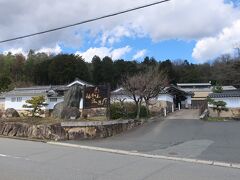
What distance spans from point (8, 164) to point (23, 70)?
7782cm

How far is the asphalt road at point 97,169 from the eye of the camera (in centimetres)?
912

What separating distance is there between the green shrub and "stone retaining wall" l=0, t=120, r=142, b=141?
12.5ft

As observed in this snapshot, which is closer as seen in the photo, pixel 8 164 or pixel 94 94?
pixel 8 164

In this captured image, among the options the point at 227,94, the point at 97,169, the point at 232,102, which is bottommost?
the point at 97,169

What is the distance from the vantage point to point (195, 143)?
17.1m

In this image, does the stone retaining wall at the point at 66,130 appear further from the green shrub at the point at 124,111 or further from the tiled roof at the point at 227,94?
the tiled roof at the point at 227,94

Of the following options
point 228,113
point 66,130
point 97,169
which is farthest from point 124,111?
point 97,169

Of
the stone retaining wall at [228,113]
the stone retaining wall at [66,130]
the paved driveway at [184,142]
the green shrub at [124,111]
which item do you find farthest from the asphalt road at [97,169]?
the stone retaining wall at [228,113]

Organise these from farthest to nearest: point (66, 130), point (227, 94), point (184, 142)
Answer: point (227, 94) → point (66, 130) → point (184, 142)

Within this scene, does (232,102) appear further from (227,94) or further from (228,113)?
(228,113)

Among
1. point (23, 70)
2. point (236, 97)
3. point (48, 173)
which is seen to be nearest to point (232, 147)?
point (48, 173)

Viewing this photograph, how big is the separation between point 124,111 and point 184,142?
10.1m

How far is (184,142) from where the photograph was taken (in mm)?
17609

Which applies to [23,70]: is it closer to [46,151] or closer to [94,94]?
[94,94]
